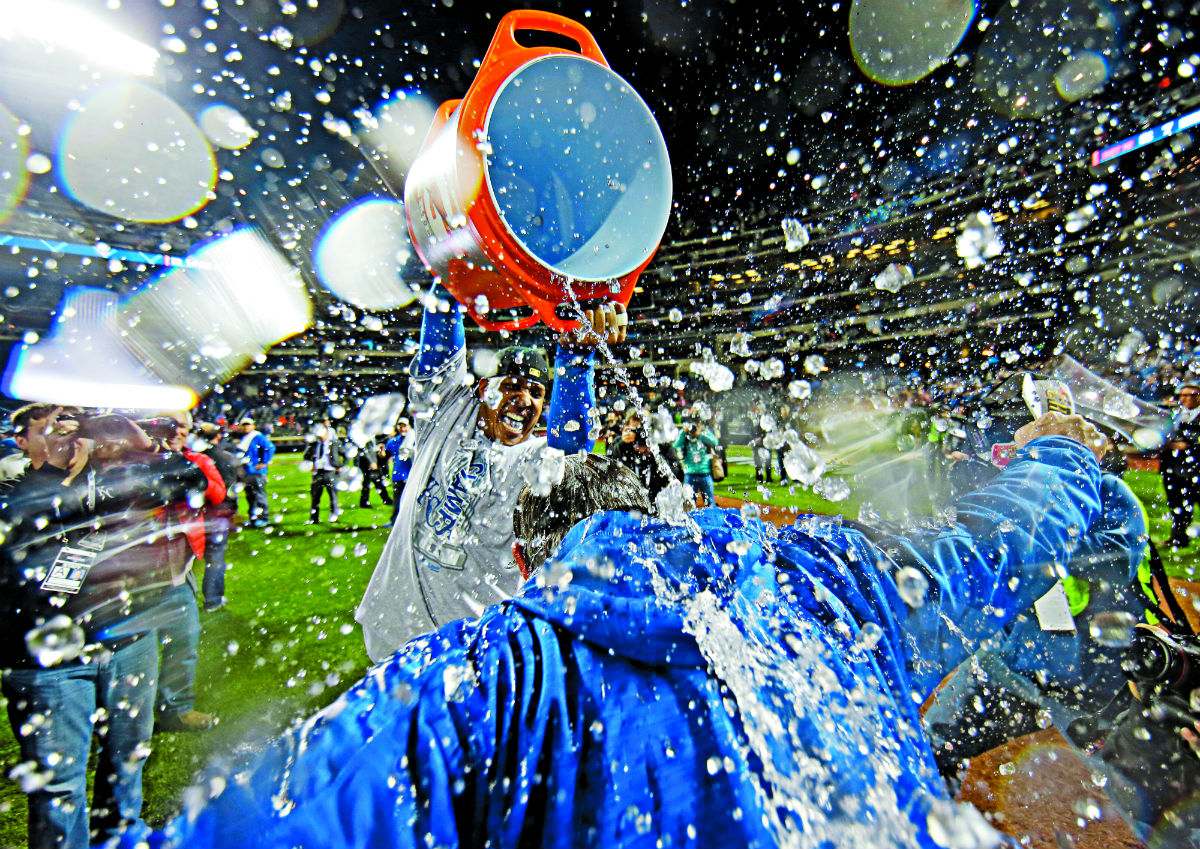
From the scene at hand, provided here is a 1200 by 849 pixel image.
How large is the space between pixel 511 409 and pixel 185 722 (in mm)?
3138

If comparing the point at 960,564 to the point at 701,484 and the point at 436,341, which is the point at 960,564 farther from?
the point at 701,484

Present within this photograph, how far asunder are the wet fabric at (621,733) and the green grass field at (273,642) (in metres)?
3.11

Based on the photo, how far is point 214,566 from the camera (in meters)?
5.07

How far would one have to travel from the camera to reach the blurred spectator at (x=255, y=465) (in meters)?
7.49

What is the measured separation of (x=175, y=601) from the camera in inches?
114

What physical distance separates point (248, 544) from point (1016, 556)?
9461 millimetres

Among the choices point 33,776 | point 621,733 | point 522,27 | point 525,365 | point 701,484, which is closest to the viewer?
point 621,733

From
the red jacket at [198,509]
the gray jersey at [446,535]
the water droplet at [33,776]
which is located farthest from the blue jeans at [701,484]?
the water droplet at [33,776]

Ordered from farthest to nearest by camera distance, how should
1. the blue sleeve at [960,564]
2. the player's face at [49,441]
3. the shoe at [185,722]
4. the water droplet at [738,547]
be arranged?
the shoe at [185,722], the player's face at [49,441], the blue sleeve at [960,564], the water droplet at [738,547]

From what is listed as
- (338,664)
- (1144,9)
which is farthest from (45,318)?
(1144,9)

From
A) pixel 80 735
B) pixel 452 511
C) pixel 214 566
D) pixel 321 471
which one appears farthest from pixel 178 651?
pixel 321 471

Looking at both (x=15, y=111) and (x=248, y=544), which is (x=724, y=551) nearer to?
(x=248, y=544)

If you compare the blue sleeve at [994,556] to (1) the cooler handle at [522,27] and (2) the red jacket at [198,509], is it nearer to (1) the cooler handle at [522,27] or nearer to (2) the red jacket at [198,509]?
(1) the cooler handle at [522,27]

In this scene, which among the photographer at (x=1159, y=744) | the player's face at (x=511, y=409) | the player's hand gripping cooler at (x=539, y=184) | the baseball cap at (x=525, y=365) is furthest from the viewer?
the baseball cap at (x=525, y=365)
